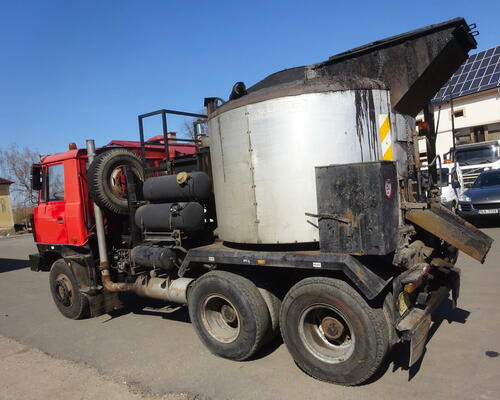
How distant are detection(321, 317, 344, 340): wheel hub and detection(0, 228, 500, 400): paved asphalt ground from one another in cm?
44

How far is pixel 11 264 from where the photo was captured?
46.2 ft

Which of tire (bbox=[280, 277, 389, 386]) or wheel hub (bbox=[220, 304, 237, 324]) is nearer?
tire (bbox=[280, 277, 389, 386])

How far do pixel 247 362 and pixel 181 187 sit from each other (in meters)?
2.15

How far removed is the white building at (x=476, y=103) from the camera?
2397 centimetres

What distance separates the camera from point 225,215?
14.8ft

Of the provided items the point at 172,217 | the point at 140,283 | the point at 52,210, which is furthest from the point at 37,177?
the point at 172,217

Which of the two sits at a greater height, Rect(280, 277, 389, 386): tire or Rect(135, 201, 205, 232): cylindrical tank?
Rect(135, 201, 205, 232): cylindrical tank

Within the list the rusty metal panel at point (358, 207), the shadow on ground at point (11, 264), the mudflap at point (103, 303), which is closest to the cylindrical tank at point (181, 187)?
the rusty metal panel at point (358, 207)

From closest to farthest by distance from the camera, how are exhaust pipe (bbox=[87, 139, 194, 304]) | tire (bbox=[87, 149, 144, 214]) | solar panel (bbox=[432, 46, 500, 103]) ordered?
1. exhaust pipe (bbox=[87, 139, 194, 304])
2. tire (bbox=[87, 149, 144, 214])
3. solar panel (bbox=[432, 46, 500, 103])

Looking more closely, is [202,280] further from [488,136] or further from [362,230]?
[488,136]

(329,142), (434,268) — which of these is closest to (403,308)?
(434,268)

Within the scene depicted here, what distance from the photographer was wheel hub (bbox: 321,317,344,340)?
379cm

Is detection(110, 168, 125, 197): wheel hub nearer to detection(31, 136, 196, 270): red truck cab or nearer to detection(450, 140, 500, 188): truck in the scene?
Answer: detection(31, 136, 196, 270): red truck cab

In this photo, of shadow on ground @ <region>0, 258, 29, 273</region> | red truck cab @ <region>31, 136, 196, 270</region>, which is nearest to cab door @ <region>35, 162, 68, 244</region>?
red truck cab @ <region>31, 136, 196, 270</region>
